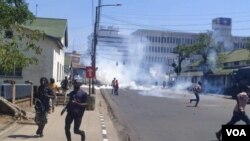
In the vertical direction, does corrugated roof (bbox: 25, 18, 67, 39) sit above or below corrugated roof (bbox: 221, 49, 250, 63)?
above

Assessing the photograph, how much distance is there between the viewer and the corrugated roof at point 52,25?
4541 cm

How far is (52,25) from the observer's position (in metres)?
49.2

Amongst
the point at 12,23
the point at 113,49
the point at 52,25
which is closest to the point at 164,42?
the point at 113,49

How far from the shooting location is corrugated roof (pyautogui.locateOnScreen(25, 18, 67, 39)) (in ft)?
149

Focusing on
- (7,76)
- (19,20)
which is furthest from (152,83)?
(19,20)

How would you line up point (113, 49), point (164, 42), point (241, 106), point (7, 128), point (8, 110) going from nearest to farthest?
1. point (241, 106)
2. point (7, 128)
3. point (8, 110)
4. point (113, 49)
5. point (164, 42)

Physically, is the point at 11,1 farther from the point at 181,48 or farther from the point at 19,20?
the point at 181,48

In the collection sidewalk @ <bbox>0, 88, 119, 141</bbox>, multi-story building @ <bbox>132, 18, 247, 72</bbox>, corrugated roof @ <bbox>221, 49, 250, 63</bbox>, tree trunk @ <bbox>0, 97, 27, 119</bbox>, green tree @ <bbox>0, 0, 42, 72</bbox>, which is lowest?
sidewalk @ <bbox>0, 88, 119, 141</bbox>

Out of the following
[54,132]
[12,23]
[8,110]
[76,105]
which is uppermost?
[12,23]

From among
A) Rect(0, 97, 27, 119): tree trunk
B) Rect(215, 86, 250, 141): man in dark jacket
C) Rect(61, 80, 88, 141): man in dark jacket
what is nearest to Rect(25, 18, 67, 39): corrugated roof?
Rect(0, 97, 27, 119): tree trunk

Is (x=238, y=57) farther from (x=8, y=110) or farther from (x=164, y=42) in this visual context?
(x=8, y=110)

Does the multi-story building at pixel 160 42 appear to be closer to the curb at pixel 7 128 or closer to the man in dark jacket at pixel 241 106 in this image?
the curb at pixel 7 128

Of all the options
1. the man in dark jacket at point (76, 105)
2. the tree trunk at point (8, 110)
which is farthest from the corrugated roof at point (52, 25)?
the man in dark jacket at point (76, 105)

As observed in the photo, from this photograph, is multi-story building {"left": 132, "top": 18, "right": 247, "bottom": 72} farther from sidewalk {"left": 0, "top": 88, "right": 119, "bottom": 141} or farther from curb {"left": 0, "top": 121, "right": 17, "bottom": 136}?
curb {"left": 0, "top": 121, "right": 17, "bottom": 136}
